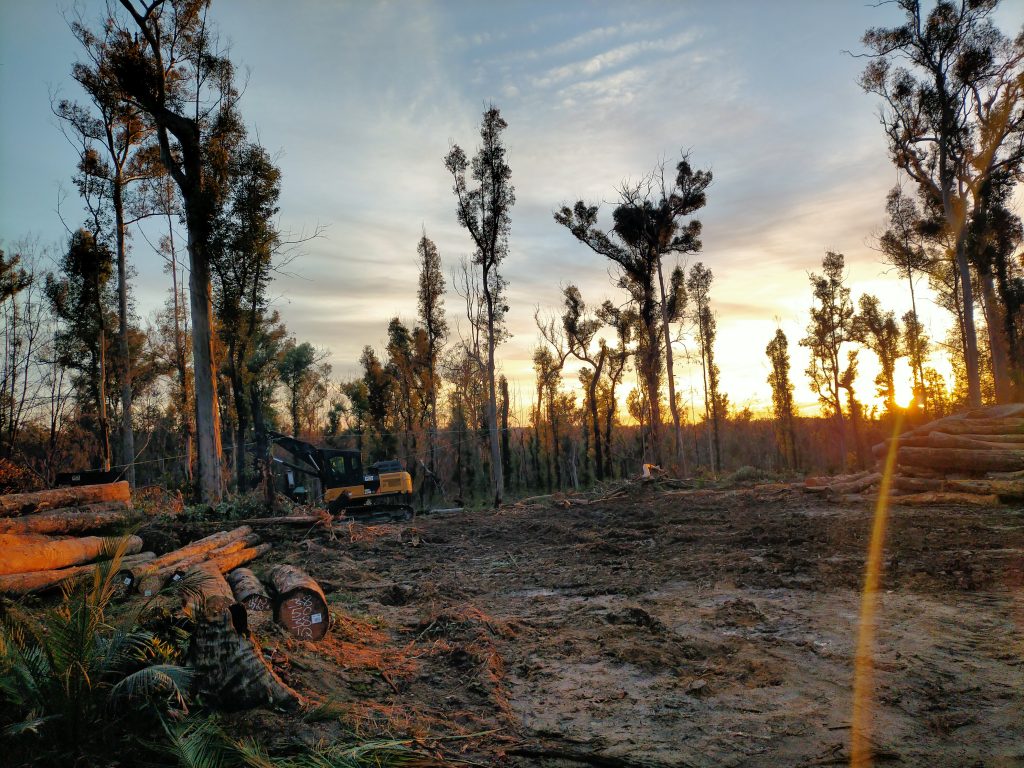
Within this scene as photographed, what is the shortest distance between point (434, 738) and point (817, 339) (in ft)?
134

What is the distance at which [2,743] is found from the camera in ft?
10.0

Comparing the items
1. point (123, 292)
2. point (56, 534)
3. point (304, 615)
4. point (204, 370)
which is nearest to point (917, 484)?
point (304, 615)

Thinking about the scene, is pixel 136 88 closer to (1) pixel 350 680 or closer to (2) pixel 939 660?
(1) pixel 350 680

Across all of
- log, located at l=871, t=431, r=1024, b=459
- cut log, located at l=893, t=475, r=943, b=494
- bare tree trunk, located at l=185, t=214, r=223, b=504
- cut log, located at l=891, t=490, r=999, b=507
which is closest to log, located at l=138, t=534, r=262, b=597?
bare tree trunk, located at l=185, t=214, r=223, b=504

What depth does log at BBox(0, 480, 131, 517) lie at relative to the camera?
8289mm

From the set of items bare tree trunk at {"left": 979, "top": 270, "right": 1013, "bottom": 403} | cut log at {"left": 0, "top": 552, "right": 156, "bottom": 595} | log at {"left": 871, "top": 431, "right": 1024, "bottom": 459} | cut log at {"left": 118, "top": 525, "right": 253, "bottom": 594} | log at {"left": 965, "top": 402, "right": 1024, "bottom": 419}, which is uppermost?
bare tree trunk at {"left": 979, "top": 270, "right": 1013, "bottom": 403}

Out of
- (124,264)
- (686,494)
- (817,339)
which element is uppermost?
(124,264)

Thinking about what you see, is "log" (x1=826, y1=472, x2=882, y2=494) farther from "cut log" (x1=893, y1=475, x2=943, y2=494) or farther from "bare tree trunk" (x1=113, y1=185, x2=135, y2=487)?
"bare tree trunk" (x1=113, y1=185, x2=135, y2=487)

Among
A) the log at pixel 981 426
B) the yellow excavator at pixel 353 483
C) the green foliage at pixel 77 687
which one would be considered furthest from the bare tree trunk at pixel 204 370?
the log at pixel 981 426

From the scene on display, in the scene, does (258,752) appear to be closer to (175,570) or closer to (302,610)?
(302,610)

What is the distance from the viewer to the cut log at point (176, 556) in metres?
7.33

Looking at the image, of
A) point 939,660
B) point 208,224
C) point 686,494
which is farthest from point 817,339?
point 939,660

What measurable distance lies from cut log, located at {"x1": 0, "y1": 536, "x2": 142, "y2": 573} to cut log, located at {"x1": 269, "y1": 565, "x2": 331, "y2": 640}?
1875 mm

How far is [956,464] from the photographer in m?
13.6
